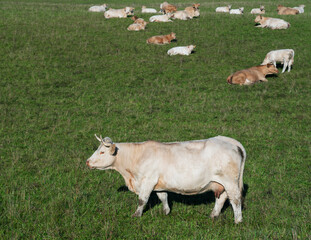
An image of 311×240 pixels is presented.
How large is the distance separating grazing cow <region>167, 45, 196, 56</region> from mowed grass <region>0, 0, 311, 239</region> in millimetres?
539

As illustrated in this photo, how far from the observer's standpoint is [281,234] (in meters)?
6.04

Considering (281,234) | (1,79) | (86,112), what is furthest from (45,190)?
(1,79)

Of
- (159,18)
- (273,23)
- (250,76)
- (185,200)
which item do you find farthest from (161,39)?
(185,200)

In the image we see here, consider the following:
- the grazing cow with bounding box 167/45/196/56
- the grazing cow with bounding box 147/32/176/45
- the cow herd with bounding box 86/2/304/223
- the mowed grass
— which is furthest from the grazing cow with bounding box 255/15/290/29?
the cow herd with bounding box 86/2/304/223

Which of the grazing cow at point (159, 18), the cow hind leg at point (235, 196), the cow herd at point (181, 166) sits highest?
the cow herd at point (181, 166)

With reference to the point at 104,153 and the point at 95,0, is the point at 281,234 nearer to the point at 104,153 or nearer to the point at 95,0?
the point at 104,153

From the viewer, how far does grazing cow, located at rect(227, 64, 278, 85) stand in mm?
18328

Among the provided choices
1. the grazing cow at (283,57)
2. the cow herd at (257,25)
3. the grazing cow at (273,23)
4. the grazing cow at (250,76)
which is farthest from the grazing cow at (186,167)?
the grazing cow at (273,23)

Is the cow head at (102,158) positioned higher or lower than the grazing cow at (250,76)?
higher

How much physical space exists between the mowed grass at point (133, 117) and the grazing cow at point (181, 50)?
539mm

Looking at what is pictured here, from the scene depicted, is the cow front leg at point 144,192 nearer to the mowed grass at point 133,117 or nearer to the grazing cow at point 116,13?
the mowed grass at point 133,117

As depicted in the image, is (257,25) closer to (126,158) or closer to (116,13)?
(116,13)

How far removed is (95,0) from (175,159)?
195ft

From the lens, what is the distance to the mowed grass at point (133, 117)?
22.6 feet
